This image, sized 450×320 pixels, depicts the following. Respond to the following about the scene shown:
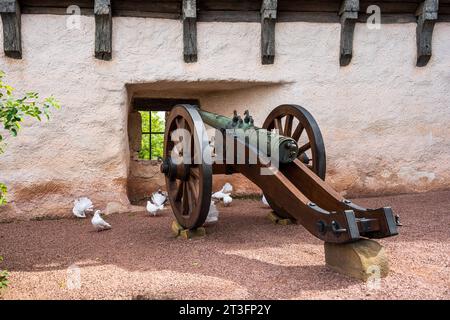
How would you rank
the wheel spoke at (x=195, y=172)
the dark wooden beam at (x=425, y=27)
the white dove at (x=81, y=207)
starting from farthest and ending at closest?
the dark wooden beam at (x=425, y=27) < the white dove at (x=81, y=207) < the wheel spoke at (x=195, y=172)

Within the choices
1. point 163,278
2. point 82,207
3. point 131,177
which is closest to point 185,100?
point 131,177

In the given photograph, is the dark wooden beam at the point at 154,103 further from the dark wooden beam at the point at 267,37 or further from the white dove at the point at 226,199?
the white dove at the point at 226,199

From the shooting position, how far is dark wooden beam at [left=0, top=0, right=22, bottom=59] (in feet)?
17.0

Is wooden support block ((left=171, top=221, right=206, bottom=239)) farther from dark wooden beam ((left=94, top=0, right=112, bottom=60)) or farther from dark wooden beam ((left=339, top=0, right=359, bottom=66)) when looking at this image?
dark wooden beam ((left=339, top=0, right=359, bottom=66))

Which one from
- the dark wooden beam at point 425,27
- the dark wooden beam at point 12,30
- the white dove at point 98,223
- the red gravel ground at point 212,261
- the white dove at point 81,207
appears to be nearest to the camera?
the red gravel ground at point 212,261

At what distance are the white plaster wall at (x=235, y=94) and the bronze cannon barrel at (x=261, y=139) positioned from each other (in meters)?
1.93

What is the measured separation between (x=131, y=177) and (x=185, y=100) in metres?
1.52

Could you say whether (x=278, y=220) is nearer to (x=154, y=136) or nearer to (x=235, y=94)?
(x=235, y=94)

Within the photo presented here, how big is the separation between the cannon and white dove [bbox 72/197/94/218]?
1409mm

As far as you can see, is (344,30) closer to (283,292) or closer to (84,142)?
(84,142)

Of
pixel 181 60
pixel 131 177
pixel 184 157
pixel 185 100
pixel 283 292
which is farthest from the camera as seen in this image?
pixel 185 100

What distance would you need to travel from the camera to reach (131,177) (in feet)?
22.3

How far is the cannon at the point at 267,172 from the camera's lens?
8.96 feet

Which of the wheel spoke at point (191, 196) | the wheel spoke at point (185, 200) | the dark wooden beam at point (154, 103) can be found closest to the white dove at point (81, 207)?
the wheel spoke at point (185, 200)
